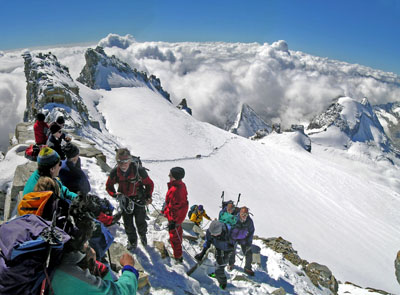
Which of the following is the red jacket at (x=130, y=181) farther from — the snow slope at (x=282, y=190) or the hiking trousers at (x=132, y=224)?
the snow slope at (x=282, y=190)

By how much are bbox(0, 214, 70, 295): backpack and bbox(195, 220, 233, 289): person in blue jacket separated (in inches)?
183

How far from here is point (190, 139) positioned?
34125mm

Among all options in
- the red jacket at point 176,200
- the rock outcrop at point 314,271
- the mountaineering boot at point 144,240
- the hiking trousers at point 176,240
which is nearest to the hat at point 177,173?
the red jacket at point 176,200

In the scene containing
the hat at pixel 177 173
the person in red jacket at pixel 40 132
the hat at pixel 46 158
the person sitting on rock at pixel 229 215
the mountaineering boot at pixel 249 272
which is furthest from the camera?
the person in red jacket at pixel 40 132

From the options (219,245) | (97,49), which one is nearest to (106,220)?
(219,245)

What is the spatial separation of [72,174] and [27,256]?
12.3 ft

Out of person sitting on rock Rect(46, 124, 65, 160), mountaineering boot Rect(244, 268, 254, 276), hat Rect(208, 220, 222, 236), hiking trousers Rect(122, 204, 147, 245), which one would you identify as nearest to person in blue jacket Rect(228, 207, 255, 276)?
mountaineering boot Rect(244, 268, 254, 276)

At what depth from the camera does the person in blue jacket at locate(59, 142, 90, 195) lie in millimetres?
5277

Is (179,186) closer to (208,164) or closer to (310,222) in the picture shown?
(310,222)

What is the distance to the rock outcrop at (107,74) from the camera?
5917 cm

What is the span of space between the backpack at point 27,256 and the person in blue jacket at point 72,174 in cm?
342

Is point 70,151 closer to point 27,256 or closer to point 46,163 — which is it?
point 46,163

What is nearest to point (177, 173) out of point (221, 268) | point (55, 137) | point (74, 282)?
point (221, 268)

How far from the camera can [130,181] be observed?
5934mm
